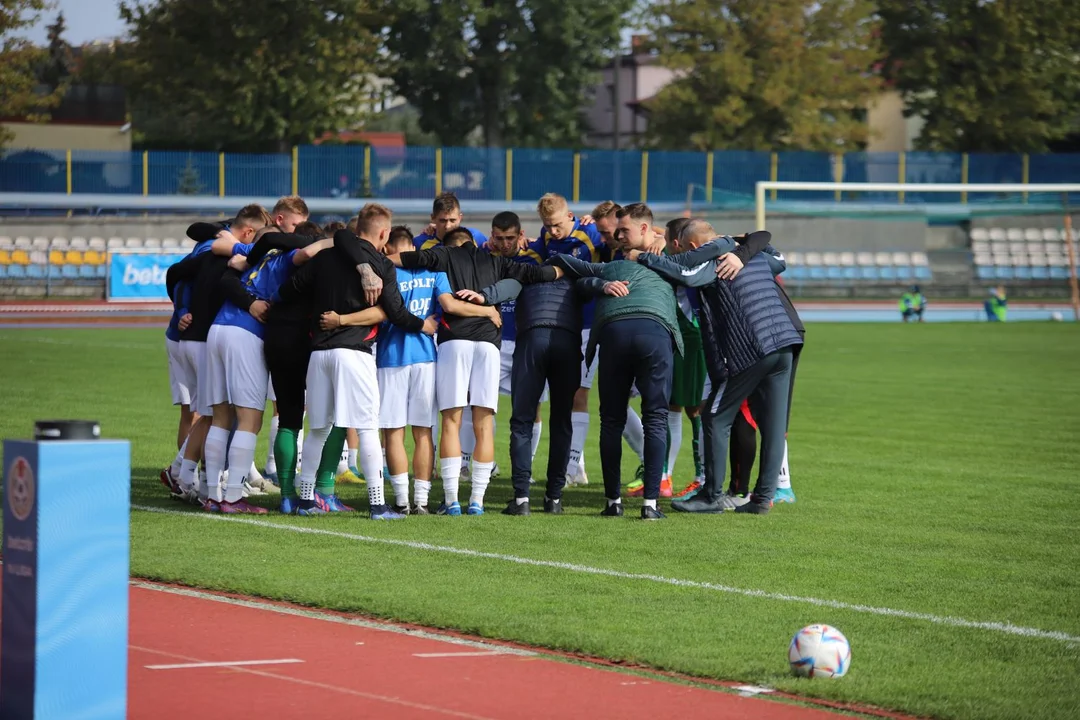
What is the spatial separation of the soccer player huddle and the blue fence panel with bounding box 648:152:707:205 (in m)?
35.7

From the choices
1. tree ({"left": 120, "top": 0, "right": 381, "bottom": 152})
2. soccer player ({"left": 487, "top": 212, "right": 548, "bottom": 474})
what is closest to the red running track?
soccer player ({"left": 487, "top": 212, "right": 548, "bottom": 474})

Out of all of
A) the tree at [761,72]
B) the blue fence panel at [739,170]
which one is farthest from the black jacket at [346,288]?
the tree at [761,72]

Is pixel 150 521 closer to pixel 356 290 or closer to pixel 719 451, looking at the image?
pixel 356 290

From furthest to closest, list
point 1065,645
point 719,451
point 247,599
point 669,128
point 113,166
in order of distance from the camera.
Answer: point 669,128 < point 113,166 < point 719,451 < point 247,599 < point 1065,645

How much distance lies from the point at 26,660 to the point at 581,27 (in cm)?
5143

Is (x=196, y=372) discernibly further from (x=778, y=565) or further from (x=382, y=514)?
(x=778, y=565)

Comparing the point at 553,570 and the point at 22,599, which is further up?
the point at 22,599

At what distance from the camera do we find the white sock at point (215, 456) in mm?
10094

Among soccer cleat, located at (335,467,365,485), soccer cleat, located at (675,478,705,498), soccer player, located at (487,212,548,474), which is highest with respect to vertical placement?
soccer player, located at (487,212,548,474)

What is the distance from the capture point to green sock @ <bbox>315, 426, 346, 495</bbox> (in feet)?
32.8

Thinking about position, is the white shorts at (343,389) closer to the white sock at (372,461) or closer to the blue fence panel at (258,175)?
the white sock at (372,461)

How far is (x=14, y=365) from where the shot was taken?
20656 mm

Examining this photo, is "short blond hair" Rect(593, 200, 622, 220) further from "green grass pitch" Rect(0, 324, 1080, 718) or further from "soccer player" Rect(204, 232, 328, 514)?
"soccer player" Rect(204, 232, 328, 514)

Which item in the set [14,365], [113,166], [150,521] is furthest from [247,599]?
[113,166]
